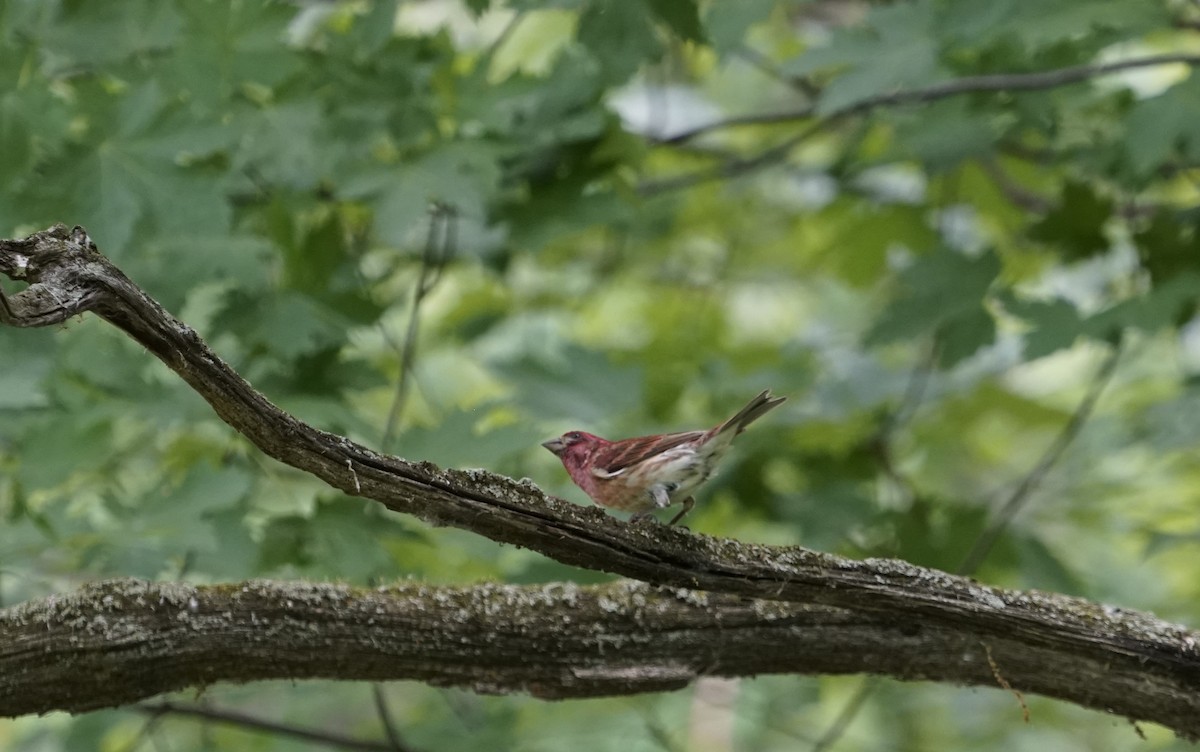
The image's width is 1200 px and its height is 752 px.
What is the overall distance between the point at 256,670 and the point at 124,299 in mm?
1178

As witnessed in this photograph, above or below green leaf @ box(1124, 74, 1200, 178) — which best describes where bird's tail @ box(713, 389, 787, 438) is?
below

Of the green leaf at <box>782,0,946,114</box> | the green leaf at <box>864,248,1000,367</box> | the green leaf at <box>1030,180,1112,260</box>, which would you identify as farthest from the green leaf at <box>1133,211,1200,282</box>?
the green leaf at <box>782,0,946,114</box>

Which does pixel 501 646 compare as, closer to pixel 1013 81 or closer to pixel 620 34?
pixel 620 34

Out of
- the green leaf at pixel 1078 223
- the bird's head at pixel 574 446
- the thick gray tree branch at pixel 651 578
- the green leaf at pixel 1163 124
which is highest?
the green leaf at pixel 1078 223

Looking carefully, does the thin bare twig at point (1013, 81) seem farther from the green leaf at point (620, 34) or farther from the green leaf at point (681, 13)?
the green leaf at point (620, 34)

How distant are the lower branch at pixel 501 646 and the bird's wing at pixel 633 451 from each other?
0.33 meters

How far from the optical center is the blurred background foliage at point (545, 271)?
3877 millimetres

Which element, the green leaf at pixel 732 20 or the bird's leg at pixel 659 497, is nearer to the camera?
the bird's leg at pixel 659 497

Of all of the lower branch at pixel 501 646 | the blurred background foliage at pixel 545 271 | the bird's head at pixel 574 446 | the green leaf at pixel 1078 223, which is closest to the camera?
the lower branch at pixel 501 646

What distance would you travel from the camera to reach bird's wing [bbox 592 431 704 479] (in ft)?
9.39

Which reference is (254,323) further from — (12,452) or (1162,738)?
(1162,738)

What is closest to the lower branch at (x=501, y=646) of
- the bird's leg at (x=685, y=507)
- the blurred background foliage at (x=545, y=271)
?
the bird's leg at (x=685, y=507)

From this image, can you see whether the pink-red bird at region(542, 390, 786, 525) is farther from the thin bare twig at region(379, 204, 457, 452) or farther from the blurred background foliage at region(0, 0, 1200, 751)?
the thin bare twig at region(379, 204, 457, 452)

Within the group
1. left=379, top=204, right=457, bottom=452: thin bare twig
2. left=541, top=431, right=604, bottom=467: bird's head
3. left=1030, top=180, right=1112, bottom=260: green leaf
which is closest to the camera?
left=541, top=431, right=604, bottom=467: bird's head
